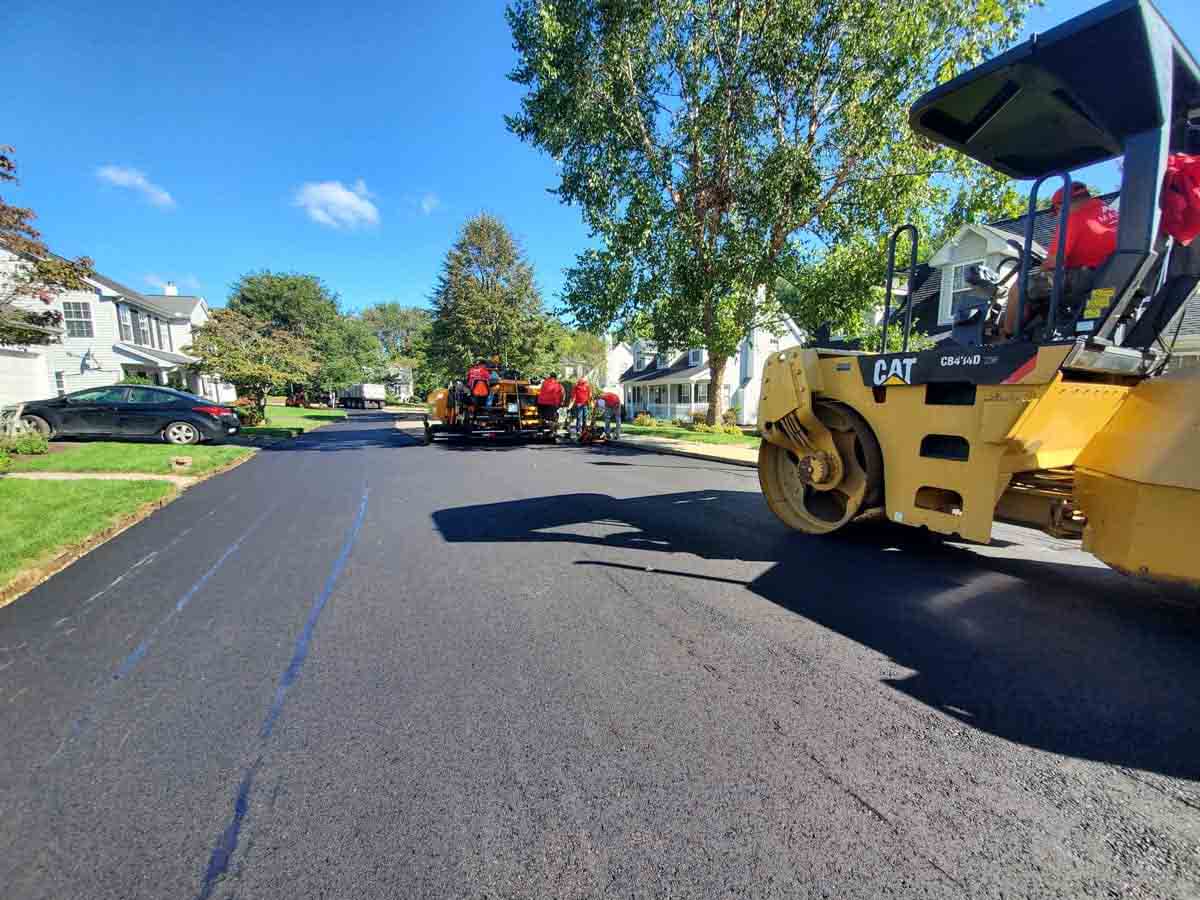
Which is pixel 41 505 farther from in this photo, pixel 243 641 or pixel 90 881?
pixel 90 881

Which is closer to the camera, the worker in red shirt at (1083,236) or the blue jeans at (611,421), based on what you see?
the worker in red shirt at (1083,236)

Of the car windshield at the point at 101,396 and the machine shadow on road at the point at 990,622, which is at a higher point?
the car windshield at the point at 101,396

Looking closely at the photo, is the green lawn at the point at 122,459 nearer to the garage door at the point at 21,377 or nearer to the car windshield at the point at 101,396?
the car windshield at the point at 101,396

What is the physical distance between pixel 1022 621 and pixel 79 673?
5.52 meters

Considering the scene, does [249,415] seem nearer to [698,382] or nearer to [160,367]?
[160,367]

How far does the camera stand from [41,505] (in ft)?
20.1

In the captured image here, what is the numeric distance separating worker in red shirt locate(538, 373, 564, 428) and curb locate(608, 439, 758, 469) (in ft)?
6.32

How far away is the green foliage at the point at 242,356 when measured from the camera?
20531 mm

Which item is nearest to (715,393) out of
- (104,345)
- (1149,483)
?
(1149,483)

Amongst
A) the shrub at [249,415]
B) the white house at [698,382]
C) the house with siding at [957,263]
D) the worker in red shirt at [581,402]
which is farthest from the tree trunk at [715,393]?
the shrub at [249,415]

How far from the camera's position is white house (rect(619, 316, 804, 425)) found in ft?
94.5

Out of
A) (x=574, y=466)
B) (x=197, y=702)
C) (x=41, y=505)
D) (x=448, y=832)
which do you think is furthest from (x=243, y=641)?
(x=574, y=466)

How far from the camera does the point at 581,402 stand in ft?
52.2

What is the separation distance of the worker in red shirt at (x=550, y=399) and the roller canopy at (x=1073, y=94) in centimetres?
1213
